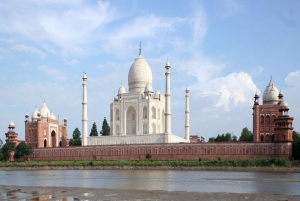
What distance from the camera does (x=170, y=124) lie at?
5041 cm

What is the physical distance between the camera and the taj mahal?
176 ft

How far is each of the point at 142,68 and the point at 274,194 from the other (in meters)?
39.4

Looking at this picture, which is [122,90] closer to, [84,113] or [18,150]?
[84,113]

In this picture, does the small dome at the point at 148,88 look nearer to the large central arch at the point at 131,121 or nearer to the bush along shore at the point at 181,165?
the large central arch at the point at 131,121

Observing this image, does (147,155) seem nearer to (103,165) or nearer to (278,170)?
(103,165)

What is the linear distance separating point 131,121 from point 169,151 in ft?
32.9

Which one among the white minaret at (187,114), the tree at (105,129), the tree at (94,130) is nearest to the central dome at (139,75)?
the white minaret at (187,114)

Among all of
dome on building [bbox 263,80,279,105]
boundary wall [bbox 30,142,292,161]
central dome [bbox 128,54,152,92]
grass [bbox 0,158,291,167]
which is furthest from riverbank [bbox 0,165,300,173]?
central dome [bbox 128,54,152,92]

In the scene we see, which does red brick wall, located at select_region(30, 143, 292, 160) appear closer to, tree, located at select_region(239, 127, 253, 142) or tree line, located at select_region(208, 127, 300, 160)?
tree line, located at select_region(208, 127, 300, 160)

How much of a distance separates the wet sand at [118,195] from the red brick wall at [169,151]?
79.7 ft

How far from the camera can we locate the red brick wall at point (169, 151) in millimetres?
43750

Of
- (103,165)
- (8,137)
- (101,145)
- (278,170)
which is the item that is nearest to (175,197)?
(278,170)

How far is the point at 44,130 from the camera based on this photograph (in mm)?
61281

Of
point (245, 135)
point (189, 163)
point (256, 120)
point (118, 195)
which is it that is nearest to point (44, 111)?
point (245, 135)
